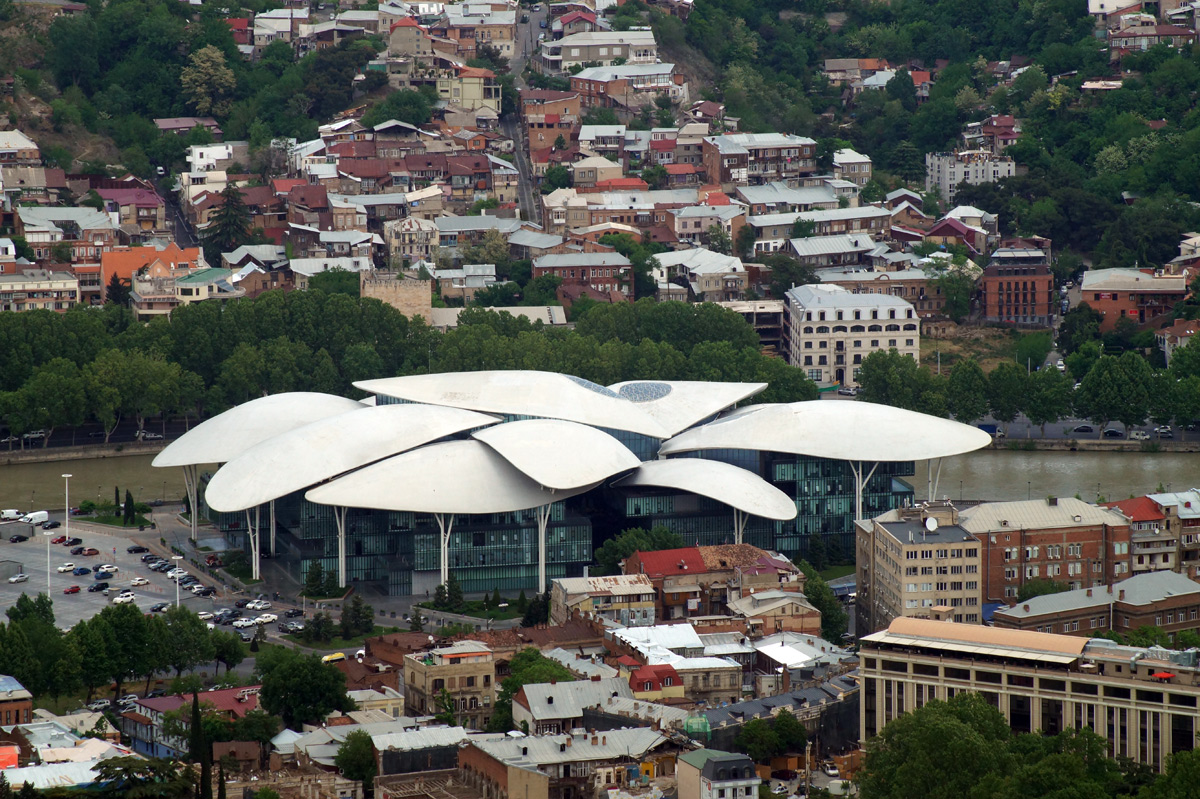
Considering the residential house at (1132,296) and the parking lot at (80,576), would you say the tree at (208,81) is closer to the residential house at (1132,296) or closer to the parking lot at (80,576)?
the residential house at (1132,296)

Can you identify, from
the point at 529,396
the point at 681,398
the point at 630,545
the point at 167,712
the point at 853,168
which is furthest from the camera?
the point at 853,168

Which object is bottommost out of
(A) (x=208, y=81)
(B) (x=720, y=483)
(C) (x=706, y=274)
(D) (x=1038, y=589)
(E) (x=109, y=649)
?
(D) (x=1038, y=589)

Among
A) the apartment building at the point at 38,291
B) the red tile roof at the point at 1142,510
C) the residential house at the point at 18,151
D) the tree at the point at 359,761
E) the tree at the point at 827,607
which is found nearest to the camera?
the tree at the point at 359,761

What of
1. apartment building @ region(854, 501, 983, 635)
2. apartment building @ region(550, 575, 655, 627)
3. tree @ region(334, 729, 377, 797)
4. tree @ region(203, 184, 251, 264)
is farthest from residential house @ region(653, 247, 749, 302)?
tree @ region(334, 729, 377, 797)

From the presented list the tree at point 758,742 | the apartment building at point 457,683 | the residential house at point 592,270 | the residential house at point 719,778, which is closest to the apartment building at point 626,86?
the residential house at point 592,270

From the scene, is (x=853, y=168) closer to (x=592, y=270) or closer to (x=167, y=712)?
(x=592, y=270)

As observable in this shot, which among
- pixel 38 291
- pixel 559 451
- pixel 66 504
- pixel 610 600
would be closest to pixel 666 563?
pixel 610 600

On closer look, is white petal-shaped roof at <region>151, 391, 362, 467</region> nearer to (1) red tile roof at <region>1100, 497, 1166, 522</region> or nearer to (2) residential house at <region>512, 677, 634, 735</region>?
(2) residential house at <region>512, 677, 634, 735</region>
